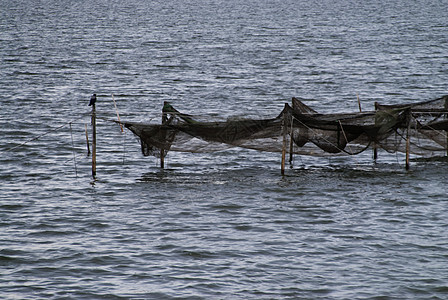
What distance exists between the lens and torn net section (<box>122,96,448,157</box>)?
22.8 m

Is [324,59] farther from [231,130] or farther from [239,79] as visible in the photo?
[231,130]

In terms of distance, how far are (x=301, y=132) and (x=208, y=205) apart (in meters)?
4.95

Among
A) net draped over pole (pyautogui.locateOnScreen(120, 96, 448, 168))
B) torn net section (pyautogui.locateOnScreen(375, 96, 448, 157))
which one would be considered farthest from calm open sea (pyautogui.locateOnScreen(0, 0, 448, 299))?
net draped over pole (pyautogui.locateOnScreen(120, 96, 448, 168))

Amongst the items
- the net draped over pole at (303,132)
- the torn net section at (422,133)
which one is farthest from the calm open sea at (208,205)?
the net draped over pole at (303,132)

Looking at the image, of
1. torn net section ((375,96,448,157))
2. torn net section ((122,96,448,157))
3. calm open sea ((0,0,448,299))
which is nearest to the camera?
calm open sea ((0,0,448,299))

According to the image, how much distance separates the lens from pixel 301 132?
2344 cm

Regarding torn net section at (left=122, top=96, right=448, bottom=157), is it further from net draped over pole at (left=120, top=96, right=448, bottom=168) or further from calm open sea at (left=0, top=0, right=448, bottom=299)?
calm open sea at (left=0, top=0, right=448, bottom=299)

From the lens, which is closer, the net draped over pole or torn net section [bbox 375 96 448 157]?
the net draped over pole

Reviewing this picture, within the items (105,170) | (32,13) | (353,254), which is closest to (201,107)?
(105,170)

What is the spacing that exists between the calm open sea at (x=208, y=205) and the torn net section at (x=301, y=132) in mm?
1026

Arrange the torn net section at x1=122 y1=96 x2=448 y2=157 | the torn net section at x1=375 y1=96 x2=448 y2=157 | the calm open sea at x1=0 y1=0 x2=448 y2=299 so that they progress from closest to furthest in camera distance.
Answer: the calm open sea at x1=0 y1=0 x2=448 y2=299 → the torn net section at x1=122 y1=96 x2=448 y2=157 → the torn net section at x1=375 y1=96 x2=448 y2=157

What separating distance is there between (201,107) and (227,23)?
195 feet

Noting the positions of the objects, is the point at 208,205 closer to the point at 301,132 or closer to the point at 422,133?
the point at 301,132

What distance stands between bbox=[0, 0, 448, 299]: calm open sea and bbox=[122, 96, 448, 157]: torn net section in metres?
1.03
